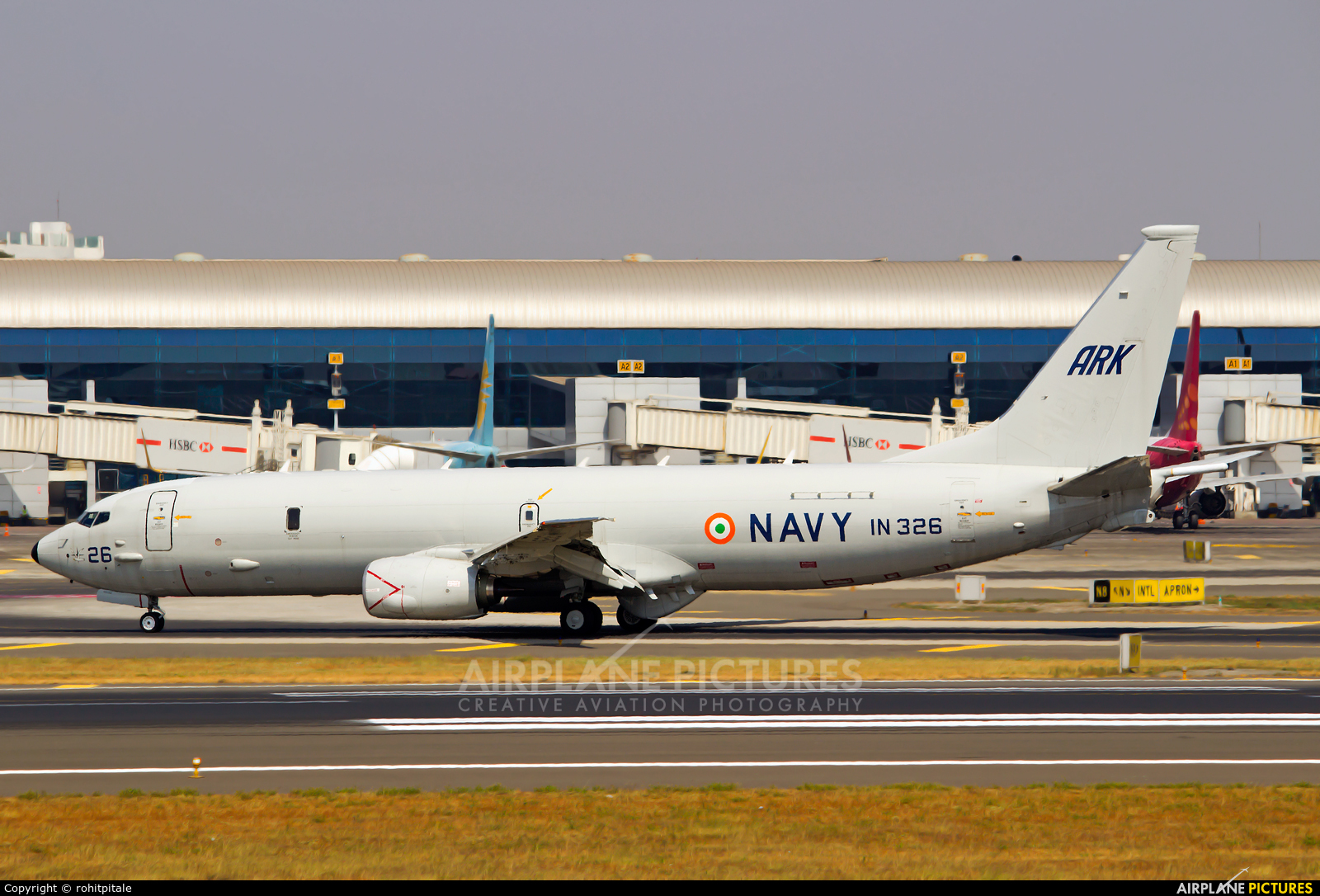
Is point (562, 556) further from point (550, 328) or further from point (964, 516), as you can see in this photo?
point (550, 328)

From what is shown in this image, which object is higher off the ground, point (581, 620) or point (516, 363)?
point (516, 363)

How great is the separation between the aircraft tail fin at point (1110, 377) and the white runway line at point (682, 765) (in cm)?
1301

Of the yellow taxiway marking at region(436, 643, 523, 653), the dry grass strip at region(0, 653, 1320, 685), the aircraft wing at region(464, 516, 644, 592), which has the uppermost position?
the aircraft wing at region(464, 516, 644, 592)

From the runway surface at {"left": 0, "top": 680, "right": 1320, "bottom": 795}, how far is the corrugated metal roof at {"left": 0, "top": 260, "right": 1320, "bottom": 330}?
2388 inches

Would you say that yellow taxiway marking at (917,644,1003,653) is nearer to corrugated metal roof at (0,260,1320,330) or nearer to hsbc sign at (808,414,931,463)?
hsbc sign at (808,414,931,463)

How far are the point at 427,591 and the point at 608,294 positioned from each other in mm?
56204

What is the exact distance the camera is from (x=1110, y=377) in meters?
28.5

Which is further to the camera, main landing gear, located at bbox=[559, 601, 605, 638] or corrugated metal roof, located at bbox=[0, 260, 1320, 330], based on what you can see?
corrugated metal roof, located at bbox=[0, 260, 1320, 330]

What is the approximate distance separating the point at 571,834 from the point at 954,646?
54.1 feet

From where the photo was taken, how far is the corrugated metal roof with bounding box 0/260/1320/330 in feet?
265

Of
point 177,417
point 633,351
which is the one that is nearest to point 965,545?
point 177,417

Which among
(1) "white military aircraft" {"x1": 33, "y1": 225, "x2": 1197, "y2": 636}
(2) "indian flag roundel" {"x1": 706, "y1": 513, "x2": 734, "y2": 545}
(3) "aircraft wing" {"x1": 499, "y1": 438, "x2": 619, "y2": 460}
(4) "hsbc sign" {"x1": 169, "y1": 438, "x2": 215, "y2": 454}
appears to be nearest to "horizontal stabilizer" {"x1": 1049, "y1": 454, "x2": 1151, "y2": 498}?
(1) "white military aircraft" {"x1": 33, "y1": 225, "x2": 1197, "y2": 636}

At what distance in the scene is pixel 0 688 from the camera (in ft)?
76.0

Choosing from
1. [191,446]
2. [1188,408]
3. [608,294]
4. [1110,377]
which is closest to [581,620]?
[1110,377]
